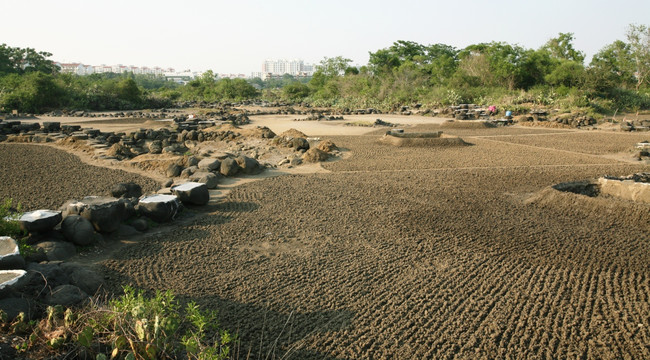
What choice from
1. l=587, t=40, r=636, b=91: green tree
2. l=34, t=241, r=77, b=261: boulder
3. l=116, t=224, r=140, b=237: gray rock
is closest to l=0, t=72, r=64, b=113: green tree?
l=116, t=224, r=140, b=237: gray rock

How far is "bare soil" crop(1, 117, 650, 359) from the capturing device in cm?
385

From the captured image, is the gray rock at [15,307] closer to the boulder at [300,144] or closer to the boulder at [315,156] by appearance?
the boulder at [315,156]

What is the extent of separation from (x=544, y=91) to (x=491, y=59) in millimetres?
6835

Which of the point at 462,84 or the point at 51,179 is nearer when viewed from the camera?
the point at 51,179

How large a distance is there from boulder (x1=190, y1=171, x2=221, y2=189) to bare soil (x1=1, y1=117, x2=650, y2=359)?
83 cm

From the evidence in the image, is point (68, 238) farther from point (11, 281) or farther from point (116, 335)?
point (116, 335)

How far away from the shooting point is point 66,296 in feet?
13.1

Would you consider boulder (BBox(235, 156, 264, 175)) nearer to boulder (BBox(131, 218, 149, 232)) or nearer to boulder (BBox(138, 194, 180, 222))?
boulder (BBox(138, 194, 180, 222))

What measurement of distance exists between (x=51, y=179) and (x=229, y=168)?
13.3 ft

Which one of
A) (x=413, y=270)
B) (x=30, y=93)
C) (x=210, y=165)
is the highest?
(x=30, y=93)

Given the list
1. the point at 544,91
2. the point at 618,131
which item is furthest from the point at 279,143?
the point at 544,91

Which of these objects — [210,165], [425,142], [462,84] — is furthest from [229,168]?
[462,84]

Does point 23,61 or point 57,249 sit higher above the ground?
point 23,61

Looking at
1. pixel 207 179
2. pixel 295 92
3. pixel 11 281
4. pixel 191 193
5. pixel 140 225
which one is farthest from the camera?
pixel 295 92
